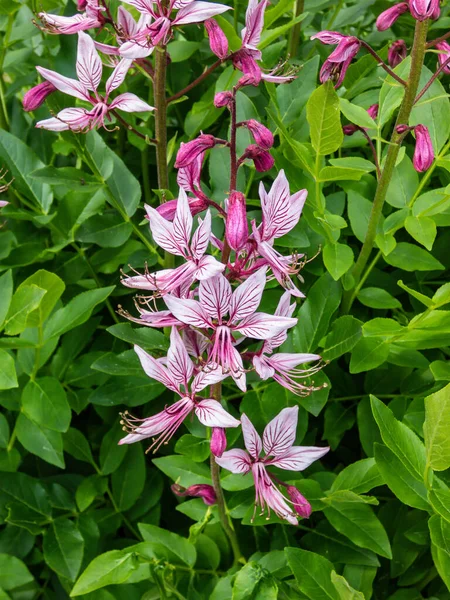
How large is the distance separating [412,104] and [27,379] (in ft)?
2.20

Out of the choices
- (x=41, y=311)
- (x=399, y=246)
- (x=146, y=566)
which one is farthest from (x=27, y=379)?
(x=399, y=246)

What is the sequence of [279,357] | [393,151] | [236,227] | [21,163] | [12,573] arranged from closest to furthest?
[236,227] → [279,357] → [393,151] → [12,573] → [21,163]

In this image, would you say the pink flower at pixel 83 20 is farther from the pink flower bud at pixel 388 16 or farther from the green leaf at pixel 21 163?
the pink flower bud at pixel 388 16

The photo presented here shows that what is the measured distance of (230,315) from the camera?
0.67 meters

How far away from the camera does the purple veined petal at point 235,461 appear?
0.77 m

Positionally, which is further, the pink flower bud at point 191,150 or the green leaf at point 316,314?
the green leaf at point 316,314

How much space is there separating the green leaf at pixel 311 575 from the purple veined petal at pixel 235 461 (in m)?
0.10

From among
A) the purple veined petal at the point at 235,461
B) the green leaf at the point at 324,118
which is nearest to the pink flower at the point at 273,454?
the purple veined petal at the point at 235,461

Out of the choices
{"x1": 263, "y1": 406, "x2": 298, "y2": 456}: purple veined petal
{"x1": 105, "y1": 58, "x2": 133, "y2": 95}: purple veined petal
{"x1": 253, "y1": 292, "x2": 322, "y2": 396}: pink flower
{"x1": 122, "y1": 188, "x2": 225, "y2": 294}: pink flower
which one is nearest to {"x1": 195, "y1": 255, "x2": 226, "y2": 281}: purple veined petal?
{"x1": 122, "y1": 188, "x2": 225, "y2": 294}: pink flower

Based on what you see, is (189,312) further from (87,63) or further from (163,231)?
(87,63)

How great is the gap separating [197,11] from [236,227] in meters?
0.30

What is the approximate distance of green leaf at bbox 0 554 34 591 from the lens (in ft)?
3.07

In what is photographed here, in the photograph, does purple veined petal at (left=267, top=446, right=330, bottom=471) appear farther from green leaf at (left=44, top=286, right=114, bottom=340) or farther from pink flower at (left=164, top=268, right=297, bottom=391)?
green leaf at (left=44, top=286, right=114, bottom=340)

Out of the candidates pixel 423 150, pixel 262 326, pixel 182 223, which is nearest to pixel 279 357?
pixel 262 326
